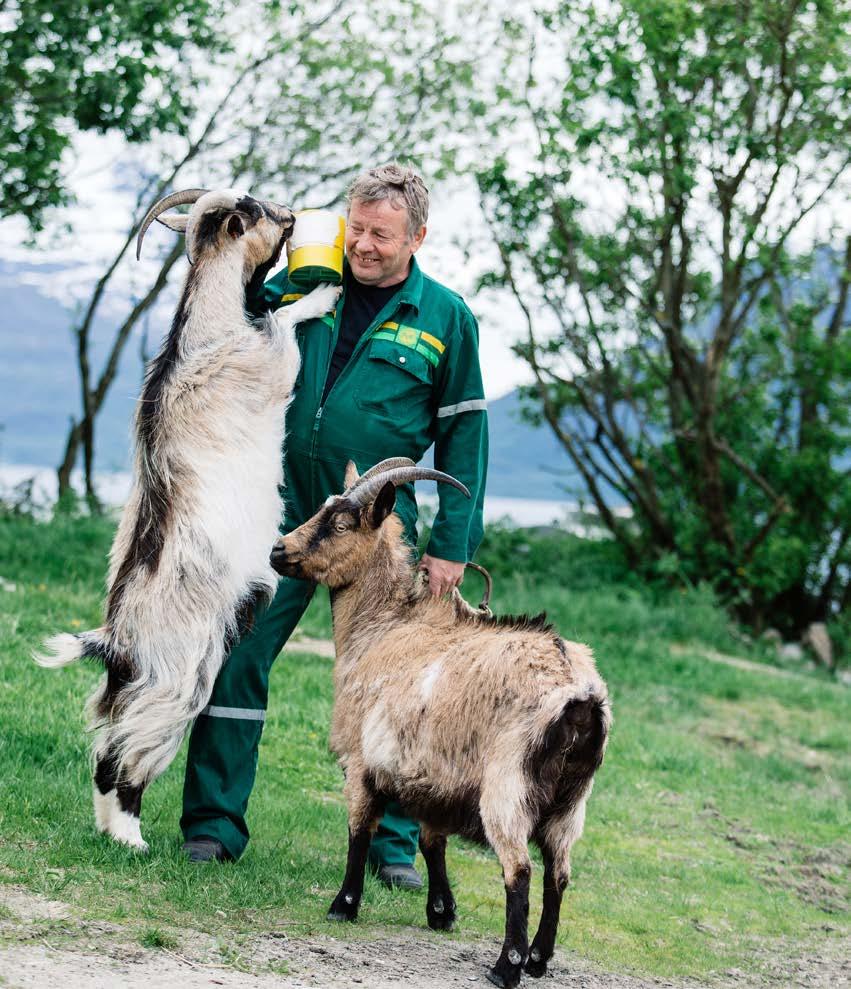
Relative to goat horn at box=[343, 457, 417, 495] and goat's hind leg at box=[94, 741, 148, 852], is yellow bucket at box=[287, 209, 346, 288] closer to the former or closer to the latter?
goat horn at box=[343, 457, 417, 495]

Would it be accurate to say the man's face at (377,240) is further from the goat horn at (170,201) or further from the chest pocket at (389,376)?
the goat horn at (170,201)

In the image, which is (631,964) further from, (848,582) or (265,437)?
(848,582)

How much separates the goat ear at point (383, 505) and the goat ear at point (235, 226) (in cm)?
127

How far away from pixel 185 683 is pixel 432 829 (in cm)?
106

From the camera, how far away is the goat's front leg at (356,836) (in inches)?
169

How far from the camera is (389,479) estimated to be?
4.48 m

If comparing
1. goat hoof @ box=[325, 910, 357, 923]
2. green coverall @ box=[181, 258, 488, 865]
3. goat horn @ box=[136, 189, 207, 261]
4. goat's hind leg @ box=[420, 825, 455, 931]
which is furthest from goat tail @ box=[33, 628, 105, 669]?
goat horn @ box=[136, 189, 207, 261]

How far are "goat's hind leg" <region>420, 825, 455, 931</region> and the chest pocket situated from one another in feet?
5.22

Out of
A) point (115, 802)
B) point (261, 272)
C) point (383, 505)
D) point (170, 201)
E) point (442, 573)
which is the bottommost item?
point (115, 802)

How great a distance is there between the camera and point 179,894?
4234mm

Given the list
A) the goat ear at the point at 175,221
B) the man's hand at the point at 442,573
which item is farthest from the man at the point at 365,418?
the goat ear at the point at 175,221

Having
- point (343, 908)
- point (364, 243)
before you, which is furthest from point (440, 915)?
point (364, 243)

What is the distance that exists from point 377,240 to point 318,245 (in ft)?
0.75

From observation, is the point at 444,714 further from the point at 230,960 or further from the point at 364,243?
the point at 364,243
